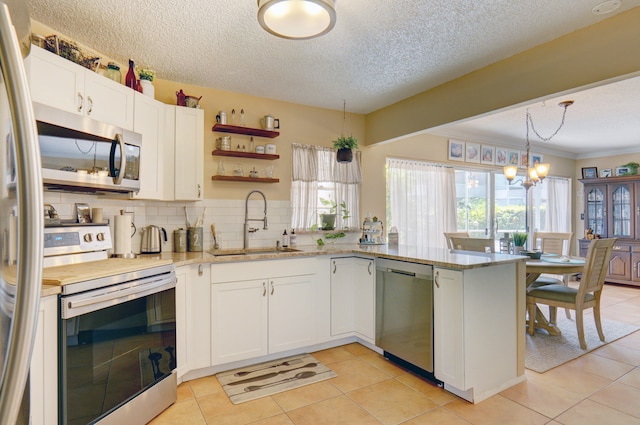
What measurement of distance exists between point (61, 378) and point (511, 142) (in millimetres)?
6567

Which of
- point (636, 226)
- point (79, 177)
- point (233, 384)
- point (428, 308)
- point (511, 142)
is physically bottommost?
point (233, 384)

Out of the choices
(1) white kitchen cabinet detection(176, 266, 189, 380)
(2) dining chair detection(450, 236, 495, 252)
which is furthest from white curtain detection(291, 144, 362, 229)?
(1) white kitchen cabinet detection(176, 266, 189, 380)

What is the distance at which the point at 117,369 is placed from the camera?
190 centimetres

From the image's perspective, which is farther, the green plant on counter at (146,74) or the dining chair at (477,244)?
the dining chair at (477,244)

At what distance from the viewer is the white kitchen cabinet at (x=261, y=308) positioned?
9.00 feet

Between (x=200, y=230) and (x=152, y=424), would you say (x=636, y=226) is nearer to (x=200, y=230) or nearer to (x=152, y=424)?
(x=200, y=230)

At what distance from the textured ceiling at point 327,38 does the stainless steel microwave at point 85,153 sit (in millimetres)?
678

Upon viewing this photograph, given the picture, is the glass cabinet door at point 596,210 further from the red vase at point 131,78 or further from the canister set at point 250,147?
the red vase at point 131,78

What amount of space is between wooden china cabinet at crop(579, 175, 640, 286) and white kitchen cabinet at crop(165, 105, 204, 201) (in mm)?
7143

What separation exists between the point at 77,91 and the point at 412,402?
117 inches

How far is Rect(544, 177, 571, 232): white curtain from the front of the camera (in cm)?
683

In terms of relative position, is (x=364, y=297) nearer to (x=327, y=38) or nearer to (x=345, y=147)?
(x=345, y=147)

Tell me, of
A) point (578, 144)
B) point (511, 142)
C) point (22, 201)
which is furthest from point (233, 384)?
point (578, 144)

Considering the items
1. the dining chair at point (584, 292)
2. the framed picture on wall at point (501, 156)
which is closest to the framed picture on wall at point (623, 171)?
the framed picture on wall at point (501, 156)
